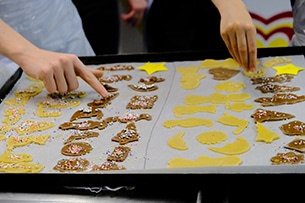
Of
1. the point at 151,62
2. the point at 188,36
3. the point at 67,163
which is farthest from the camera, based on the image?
the point at 188,36

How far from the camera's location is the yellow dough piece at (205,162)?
2.93 feet

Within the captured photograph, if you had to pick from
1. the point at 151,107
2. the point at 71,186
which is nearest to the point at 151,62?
the point at 151,107

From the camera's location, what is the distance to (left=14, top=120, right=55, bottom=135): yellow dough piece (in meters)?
1.10

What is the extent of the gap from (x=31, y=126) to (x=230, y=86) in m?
0.49

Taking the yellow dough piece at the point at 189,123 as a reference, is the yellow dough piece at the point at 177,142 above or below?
above

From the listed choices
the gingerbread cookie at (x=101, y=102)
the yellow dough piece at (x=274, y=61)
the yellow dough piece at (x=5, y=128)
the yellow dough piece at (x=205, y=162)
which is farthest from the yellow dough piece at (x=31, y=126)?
the yellow dough piece at (x=274, y=61)

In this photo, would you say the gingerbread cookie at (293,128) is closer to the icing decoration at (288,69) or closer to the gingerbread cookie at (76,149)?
the icing decoration at (288,69)

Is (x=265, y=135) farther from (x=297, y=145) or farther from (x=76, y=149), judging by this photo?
(x=76, y=149)

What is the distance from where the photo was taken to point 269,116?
3.45ft

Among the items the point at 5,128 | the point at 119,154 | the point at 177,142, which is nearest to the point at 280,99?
the point at 177,142

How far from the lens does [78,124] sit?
112 cm

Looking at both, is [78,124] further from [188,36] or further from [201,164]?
[188,36]

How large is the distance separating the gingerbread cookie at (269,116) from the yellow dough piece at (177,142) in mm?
167

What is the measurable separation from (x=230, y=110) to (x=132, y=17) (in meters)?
0.92
